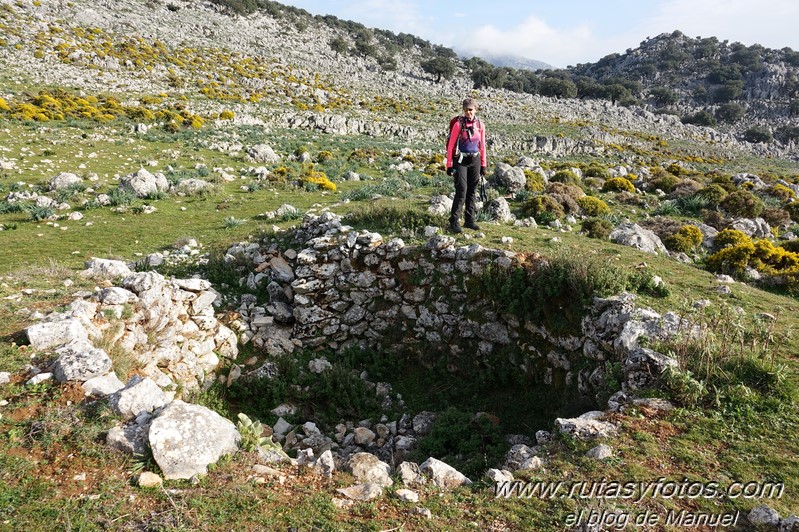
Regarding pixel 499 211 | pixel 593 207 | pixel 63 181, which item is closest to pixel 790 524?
pixel 499 211

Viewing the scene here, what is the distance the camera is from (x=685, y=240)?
41.9 ft

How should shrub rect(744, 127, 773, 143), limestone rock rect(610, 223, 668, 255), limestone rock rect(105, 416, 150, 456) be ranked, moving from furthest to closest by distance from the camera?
1. shrub rect(744, 127, 773, 143)
2. limestone rock rect(610, 223, 668, 255)
3. limestone rock rect(105, 416, 150, 456)

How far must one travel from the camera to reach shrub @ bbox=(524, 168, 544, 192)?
59.4ft

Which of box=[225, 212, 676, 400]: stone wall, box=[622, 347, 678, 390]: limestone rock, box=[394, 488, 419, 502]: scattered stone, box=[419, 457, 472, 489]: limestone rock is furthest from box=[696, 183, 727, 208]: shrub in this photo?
box=[394, 488, 419, 502]: scattered stone

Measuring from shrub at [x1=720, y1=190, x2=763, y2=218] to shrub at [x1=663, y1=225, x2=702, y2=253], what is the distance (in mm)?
6056

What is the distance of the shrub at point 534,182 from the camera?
18109 mm

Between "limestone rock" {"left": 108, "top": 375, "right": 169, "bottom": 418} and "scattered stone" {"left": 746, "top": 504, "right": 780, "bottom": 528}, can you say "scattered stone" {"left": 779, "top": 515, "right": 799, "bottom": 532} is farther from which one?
"limestone rock" {"left": 108, "top": 375, "right": 169, "bottom": 418}

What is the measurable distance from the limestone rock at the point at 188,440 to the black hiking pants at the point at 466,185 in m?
6.91

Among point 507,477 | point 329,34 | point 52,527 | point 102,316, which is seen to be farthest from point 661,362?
point 329,34

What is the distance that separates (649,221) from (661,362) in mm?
10894

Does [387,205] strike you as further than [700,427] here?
Yes

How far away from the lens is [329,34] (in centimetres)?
9338

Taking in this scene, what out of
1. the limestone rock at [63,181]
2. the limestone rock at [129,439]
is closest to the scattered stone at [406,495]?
the limestone rock at [129,439]

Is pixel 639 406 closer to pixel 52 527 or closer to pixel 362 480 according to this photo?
pixel 362 480
